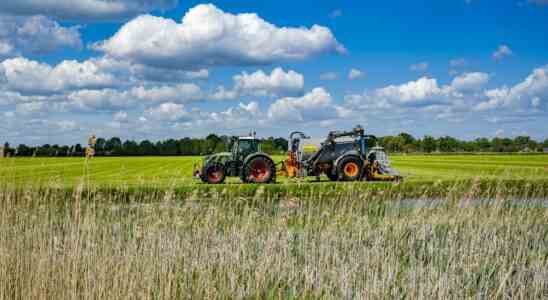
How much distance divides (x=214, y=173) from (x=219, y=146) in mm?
1689

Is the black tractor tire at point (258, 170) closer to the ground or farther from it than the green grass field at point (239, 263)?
farther from it

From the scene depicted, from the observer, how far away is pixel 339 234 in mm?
6805

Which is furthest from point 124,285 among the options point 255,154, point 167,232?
point 255,154

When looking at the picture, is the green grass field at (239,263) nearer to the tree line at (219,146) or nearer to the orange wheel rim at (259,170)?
the tree line at (219,146)

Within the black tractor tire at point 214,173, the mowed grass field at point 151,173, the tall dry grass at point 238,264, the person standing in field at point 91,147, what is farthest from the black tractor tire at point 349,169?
the person standing in field at point 91,147

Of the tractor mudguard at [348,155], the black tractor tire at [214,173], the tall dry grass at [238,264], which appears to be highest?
the tractor mudguard at [348,155]

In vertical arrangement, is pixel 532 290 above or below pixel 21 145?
below

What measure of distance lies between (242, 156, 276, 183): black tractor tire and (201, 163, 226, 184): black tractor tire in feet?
2.63

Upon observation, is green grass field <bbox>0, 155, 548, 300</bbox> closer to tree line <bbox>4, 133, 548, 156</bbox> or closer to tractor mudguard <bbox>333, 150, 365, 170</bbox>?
tree line <bbox>4, 133, 548, 156</bbox>

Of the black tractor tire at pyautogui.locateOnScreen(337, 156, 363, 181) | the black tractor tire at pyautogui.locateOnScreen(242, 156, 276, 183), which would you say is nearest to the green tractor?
the black tractor tire at pyautogui.locateOnScreen(242, 156, 276, 183)

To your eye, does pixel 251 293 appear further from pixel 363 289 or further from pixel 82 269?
pixel 82 269

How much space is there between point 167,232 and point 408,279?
114 inches

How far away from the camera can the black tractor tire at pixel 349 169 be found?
1788 centimetres

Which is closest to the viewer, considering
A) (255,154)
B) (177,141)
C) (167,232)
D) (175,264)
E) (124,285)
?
(124,285)
